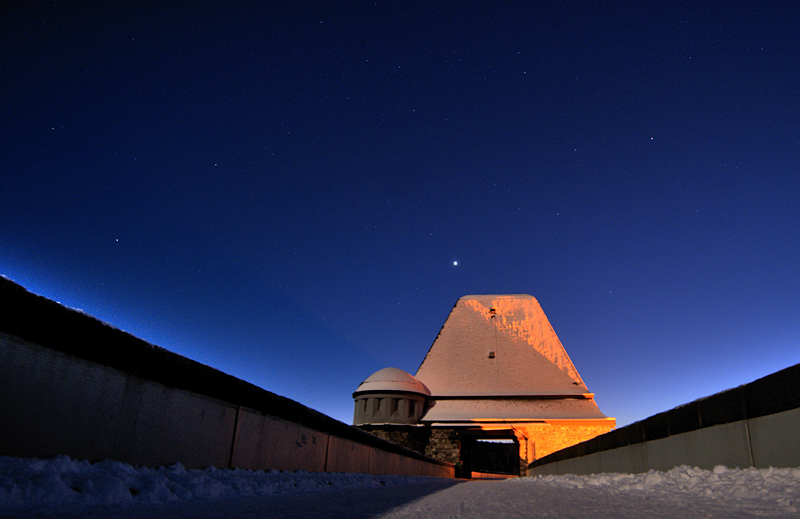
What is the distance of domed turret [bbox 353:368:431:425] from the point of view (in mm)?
26766

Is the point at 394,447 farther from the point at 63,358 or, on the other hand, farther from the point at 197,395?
the point at 63,358

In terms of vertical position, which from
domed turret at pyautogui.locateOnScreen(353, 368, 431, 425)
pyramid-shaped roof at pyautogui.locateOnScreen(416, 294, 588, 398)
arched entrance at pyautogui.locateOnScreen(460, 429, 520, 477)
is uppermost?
pyramid-shaped roof at pyautogui.locateOnScreen(416, 294, 588, 398)

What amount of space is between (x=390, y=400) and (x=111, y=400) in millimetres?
24833

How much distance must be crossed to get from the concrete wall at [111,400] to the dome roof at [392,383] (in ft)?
73.9

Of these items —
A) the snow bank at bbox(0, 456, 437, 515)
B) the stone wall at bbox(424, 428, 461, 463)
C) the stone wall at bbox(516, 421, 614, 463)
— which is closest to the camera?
the snow bank at bbox(0, 456, 437, 515)

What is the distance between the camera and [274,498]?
3516 mm

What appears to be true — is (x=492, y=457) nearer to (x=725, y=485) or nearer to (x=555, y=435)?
(x=555, y=435)

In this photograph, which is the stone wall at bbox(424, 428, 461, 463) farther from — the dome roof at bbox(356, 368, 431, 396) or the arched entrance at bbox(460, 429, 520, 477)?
the arched entrance at bbox(460, 429, 520, 477)

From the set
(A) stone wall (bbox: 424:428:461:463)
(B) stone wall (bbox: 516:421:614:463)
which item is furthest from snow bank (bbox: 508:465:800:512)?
(A) stone wall (bbox: 424:428:461:463)

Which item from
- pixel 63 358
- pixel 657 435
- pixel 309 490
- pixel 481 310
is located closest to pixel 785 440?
pixel 657 435

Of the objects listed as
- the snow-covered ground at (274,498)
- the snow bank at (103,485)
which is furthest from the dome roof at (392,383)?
the snow bank at (103,485)

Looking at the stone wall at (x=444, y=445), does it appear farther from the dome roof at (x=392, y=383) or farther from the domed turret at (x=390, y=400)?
the dome roof at (x=392, y=383)

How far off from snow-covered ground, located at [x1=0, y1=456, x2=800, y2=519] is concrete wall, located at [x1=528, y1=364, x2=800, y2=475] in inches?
7.1

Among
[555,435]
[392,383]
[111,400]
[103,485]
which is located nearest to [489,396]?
[555,435]
